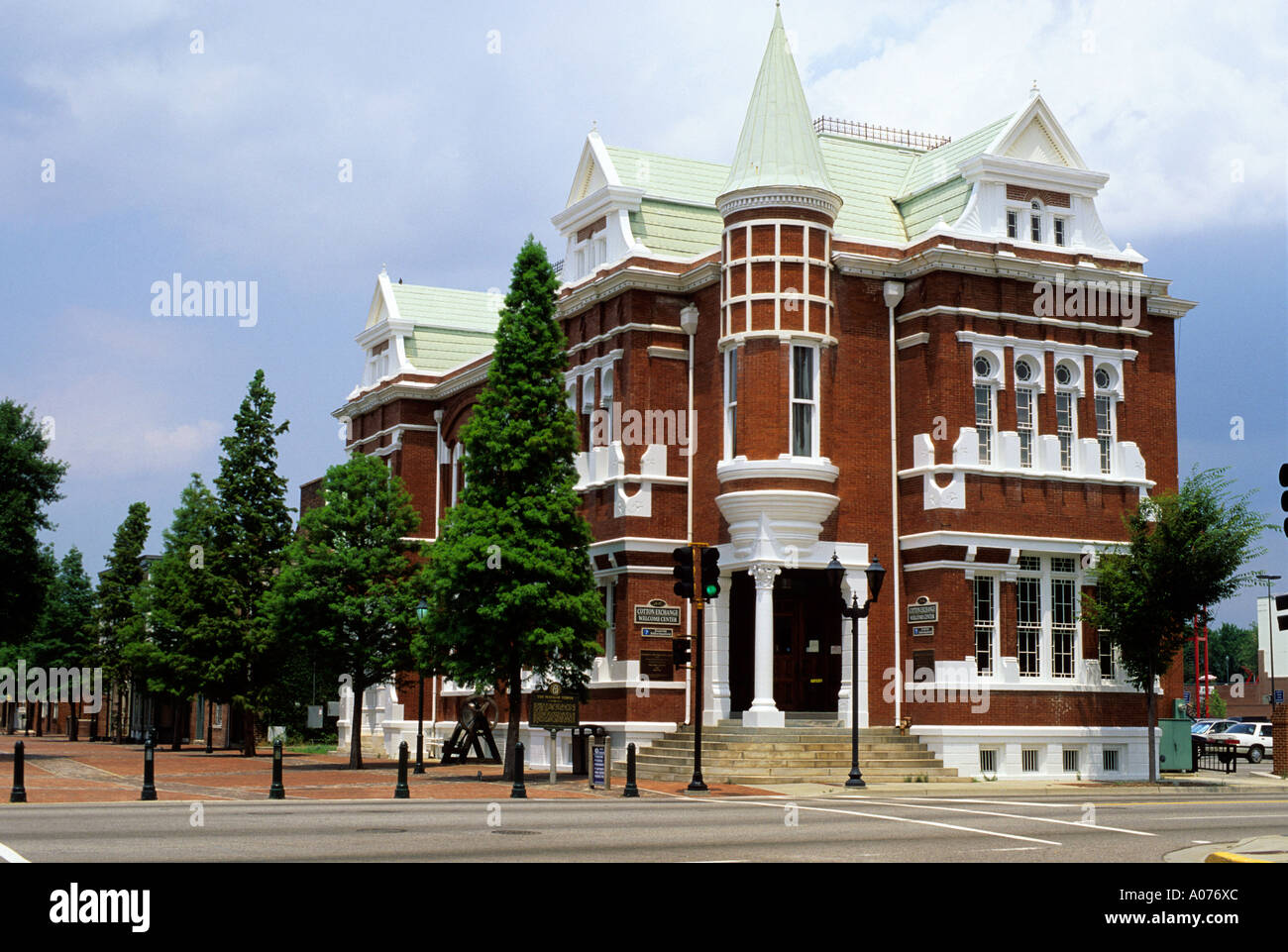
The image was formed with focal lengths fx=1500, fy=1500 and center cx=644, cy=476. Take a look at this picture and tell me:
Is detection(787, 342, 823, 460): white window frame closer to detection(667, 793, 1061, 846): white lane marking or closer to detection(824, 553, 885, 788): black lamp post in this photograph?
detection(824, 553, 885, 788): black lamp post

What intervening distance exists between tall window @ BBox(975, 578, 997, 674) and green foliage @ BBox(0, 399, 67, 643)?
29417 millimetres

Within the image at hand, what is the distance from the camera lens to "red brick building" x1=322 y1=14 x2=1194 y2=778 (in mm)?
35406

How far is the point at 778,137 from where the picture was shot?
3641 centimetres

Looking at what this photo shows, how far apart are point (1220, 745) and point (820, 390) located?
103 ft

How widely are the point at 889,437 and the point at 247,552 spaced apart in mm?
25643

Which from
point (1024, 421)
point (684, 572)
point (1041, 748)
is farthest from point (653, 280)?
point (1041, 748)

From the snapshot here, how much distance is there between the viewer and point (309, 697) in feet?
191

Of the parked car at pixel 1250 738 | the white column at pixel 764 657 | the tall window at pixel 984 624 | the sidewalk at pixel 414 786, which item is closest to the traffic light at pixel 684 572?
the sidewalk at pixel 414 786

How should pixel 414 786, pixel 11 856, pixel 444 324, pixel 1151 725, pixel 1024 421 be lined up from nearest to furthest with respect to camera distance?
pixel 11 856 → pixel 414 786 → pixel 1151 725 → pixel 1024 421 → pixel 444 324

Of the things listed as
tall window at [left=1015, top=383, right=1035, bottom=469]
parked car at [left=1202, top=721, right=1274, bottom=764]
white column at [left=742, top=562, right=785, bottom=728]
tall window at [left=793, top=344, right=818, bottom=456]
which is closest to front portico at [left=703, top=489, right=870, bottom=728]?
white column at [left=742, top=562, right=785, bottom=728]

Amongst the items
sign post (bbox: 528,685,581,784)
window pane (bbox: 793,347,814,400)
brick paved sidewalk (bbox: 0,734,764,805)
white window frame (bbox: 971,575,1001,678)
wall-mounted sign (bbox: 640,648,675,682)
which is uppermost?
window pane (bbox: 793,347,814,400)

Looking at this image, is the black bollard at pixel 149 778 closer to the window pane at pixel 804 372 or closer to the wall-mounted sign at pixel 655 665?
the wall-mounted sign at pixel 655 665

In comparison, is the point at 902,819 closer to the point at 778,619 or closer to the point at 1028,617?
the point at 1028,617

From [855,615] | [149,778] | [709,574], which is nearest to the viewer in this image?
[149,778]
